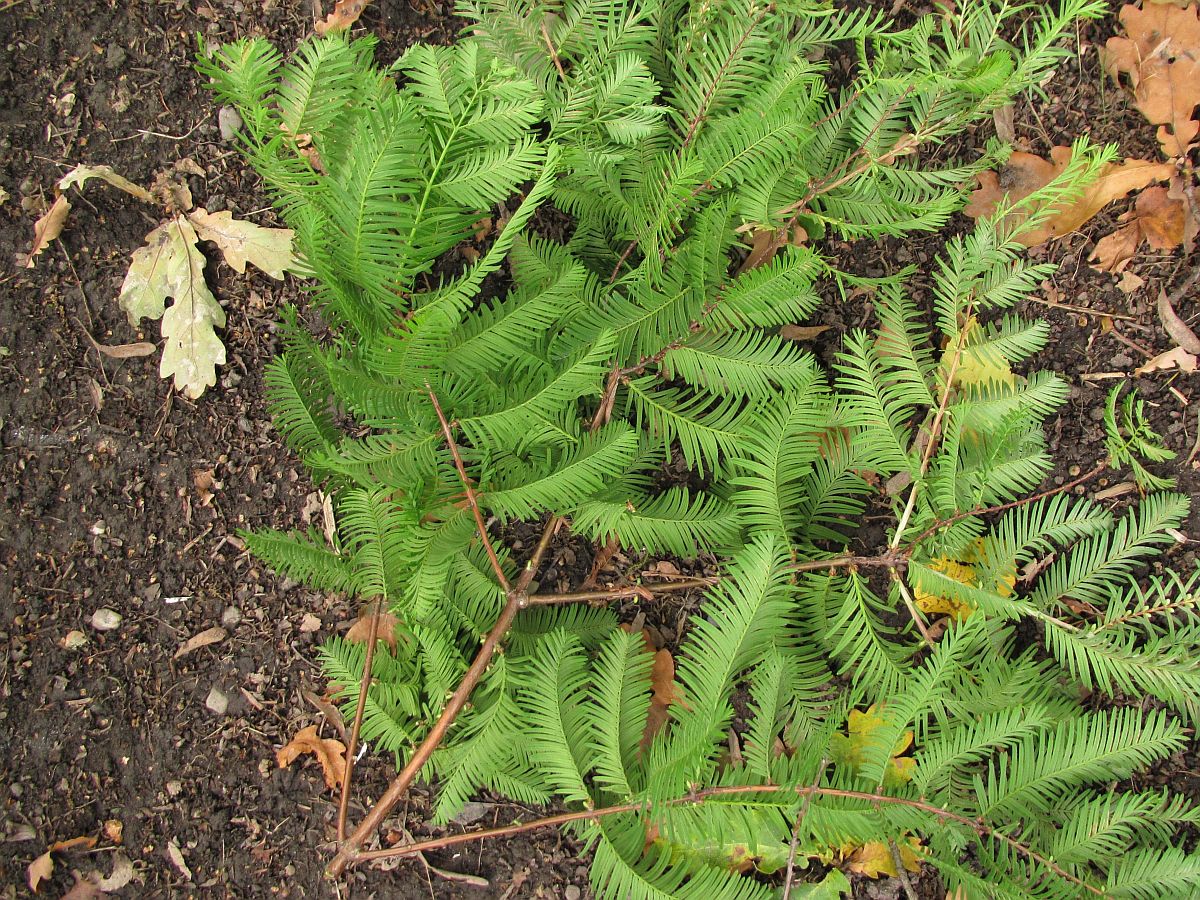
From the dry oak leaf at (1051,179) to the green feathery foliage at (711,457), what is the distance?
198 millimetres

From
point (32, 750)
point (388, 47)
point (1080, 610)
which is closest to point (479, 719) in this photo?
point (32, 750)

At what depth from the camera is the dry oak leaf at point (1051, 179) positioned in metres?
1.82

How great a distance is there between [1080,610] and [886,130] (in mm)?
1071

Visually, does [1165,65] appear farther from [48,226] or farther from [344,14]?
[48,226]

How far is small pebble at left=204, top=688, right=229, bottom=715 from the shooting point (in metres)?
1.76

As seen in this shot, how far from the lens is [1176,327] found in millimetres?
1812

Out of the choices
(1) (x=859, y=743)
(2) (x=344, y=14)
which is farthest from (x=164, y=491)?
(1) (x=859, y=743)

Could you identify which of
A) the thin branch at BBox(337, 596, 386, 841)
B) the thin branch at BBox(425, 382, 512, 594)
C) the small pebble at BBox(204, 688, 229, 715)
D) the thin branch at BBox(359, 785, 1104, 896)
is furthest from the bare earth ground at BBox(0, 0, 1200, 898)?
the thin branch at BBox(425, 382, 512, 594)

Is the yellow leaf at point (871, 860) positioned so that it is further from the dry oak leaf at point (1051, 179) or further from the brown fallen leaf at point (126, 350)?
the brown fallen leaf at point (126, 350)

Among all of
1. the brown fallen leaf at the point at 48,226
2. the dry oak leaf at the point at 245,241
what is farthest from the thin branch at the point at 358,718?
the brown fallen leaf at the point at 48,226

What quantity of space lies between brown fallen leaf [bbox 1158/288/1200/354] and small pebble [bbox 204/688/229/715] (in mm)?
2156

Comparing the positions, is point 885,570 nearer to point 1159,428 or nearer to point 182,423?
point 1159,428

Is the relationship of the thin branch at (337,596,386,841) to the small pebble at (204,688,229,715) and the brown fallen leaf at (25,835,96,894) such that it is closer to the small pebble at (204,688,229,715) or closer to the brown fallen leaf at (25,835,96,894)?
the small pebble at (204,688,229,715)

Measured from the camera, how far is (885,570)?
181cm
